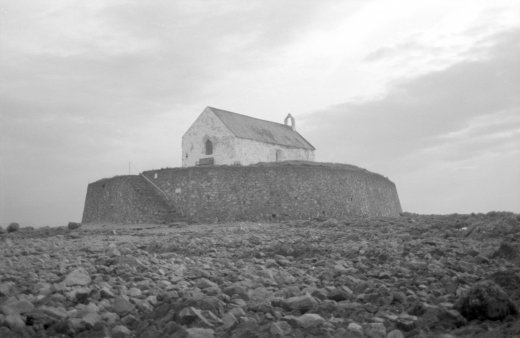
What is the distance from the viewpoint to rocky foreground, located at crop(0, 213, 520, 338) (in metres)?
6.49

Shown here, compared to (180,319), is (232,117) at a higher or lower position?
higher

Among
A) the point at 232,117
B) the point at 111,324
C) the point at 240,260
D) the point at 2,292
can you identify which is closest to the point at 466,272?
the point at 240,260

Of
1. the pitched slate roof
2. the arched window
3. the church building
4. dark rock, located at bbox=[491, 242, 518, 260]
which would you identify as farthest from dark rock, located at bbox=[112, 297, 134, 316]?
the arched window

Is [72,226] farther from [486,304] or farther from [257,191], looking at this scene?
[486,304]

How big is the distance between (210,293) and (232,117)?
86.3 ft

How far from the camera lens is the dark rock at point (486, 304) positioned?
260 inches

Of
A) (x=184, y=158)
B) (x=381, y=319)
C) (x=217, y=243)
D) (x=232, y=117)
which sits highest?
(x=232, y=117)

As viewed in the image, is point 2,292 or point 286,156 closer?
point 2,292

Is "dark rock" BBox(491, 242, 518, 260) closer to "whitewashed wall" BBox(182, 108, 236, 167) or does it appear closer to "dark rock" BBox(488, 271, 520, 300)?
"dark rock" BBox(488, 271, 520, 300)

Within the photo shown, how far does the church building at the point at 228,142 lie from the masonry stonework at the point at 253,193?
16.9ft

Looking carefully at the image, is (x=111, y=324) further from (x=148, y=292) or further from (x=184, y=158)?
(x=184, y=158)

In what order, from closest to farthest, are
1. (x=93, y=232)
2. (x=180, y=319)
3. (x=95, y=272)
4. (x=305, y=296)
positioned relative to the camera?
(x=180, y=319) < (x=305, y=296) < (x=95, y=272) < (x=93, y=232)

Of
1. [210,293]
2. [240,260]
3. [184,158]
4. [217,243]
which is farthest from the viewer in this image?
[184,158]

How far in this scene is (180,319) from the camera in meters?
6.62
